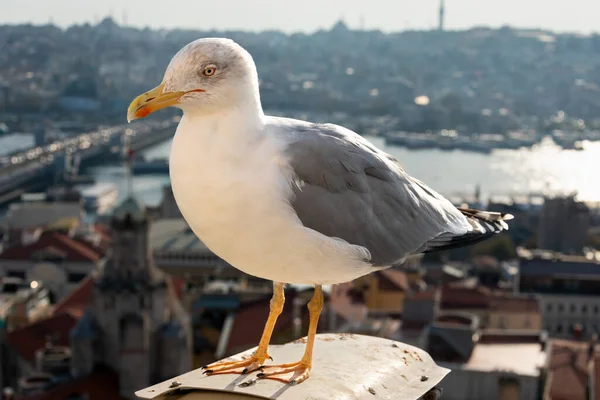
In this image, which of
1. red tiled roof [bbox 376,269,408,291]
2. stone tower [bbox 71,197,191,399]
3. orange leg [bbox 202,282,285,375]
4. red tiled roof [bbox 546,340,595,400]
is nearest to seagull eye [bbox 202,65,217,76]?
orange leg [bbox 202,282,285,375]

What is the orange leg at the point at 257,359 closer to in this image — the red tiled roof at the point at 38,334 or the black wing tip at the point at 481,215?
the black wing tip at the point at 481,215

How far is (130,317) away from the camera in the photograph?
250 inches

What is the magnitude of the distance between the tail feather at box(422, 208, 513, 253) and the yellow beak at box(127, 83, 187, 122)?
32 cm

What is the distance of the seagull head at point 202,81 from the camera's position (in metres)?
1.01

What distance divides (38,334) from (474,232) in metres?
6.35

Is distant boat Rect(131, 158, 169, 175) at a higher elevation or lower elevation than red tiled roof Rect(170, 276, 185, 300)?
higher

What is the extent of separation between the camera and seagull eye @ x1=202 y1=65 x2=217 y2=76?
1.01 meters

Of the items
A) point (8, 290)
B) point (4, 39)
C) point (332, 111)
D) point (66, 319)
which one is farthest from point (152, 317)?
point (332, 111)

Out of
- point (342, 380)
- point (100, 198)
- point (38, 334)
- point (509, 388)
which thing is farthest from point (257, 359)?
point (100, 198)

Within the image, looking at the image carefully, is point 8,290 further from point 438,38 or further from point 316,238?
point 438,38

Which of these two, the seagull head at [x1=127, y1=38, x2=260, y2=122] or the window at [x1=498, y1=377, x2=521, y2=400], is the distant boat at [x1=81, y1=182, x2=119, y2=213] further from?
the seagull head at [x1=127, y1=38, x2=260, y2=122]

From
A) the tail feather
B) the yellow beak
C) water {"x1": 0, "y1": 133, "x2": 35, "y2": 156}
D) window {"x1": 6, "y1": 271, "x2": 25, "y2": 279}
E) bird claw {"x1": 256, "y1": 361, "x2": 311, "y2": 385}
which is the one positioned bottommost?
window {"x1": 6, "y1": 271, "x2": 25, "y2": 279}

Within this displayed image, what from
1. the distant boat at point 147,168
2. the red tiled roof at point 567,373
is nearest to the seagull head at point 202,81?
the red tiled roof at point 567,373

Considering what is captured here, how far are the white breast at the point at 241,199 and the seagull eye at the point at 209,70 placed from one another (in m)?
0.04
